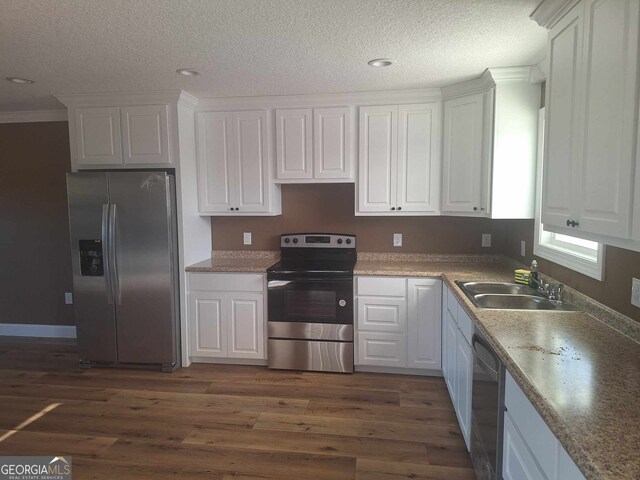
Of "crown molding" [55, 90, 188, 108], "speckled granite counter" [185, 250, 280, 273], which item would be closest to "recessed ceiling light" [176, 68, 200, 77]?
"crown molding" [55, 90, 188, 108]

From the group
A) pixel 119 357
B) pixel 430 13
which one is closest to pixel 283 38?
pixel 430 13

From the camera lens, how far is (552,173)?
5.82 feet

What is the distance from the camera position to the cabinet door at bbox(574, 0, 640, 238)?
1.22 meters

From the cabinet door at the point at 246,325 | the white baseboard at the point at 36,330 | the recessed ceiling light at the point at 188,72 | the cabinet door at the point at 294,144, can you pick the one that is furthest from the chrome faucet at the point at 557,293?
the white baseboard at the point at 36,330

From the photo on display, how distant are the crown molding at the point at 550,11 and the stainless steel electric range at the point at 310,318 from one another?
2.04m

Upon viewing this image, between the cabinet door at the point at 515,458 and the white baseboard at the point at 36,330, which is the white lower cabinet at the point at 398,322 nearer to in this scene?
the cabinet door at the point at 515,458

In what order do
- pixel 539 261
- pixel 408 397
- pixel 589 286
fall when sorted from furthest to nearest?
pixel 408 397 → pixel 539 261 → pixel 589 286

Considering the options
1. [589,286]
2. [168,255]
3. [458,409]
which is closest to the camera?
[589,286]

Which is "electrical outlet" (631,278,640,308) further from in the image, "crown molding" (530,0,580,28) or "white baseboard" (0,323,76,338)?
"white baseboard" (0,323,76,338)

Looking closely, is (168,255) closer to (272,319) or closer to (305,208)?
(272,319)

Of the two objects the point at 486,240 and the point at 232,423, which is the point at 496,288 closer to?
the point at 486,240

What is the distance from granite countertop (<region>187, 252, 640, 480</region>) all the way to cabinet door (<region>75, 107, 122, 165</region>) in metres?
3.02

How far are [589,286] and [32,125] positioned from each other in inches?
193

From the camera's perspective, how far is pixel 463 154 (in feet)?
10.1
